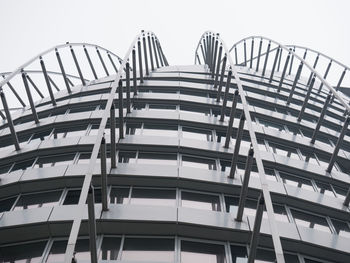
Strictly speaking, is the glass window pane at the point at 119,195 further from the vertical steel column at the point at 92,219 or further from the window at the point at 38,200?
the vertical steel column at the point at 92,219

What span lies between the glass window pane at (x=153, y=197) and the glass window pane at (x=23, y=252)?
4485mm

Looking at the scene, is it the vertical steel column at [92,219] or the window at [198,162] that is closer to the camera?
the vertical steel column at [92,219]

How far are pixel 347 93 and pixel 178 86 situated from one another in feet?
131

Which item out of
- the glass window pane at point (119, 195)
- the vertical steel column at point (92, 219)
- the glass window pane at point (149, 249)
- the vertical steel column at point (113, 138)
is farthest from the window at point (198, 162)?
the vertical steel column at point (92, 219)

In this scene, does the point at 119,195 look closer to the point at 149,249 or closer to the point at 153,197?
the point at 153,197

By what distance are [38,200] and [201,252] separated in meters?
8.79

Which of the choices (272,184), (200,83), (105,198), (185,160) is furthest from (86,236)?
(200,83)

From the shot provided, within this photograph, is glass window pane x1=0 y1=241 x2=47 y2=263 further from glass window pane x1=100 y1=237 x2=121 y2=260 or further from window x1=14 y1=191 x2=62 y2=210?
glass window pane x1=100 y1=237 x2=121 y2=260

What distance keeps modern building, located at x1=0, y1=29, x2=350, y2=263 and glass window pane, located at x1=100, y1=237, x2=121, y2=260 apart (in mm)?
54

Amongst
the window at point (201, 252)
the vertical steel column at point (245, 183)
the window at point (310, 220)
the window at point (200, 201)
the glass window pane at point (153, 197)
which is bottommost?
the window at point (310, 220)

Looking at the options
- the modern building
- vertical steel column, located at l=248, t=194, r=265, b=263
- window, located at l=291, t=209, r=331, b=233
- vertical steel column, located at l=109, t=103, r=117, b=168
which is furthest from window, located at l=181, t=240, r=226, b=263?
vertical steel column, located at l=109, t=103, r=117, b=168

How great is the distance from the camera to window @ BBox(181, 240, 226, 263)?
14566 millimetres

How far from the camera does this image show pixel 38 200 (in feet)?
60.5

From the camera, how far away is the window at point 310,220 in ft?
60.1
